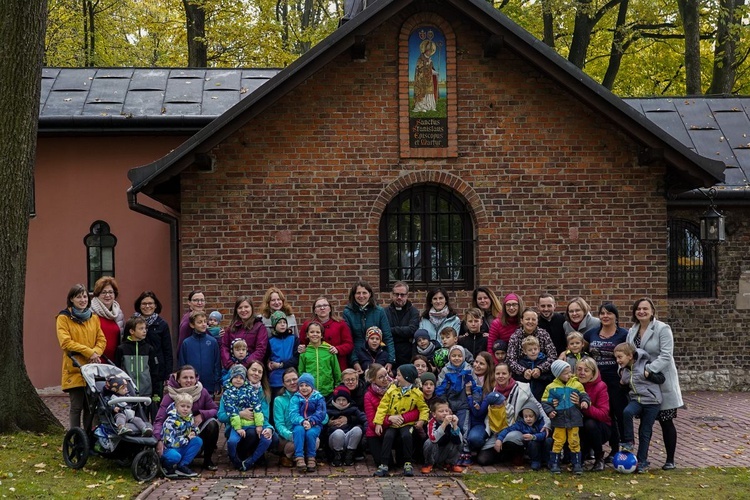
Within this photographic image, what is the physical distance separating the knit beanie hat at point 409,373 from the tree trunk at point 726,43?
14345mm

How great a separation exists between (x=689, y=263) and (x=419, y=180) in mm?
5405

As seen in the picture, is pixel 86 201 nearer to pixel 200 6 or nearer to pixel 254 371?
pixel 254 371

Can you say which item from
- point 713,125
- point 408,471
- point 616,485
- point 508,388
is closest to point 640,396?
point 616,485

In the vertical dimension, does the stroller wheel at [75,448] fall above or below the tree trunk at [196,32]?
below

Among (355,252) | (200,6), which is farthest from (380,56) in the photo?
(200,6)

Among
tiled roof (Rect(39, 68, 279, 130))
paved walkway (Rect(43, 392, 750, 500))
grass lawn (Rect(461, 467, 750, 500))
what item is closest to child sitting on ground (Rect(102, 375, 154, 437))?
paved walkway (Rect(43, 392, 750, 500))

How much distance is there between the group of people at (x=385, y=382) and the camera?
923 centimetres

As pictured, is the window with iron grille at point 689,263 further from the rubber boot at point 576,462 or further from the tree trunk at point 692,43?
the rubber boot at point 576,462

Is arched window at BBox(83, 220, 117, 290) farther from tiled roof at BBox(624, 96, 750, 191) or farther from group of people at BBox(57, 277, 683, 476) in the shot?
tiled roof at BBox(624, 96, 750, 191)

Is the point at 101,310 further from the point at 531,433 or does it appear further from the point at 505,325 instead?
the point at 531,433

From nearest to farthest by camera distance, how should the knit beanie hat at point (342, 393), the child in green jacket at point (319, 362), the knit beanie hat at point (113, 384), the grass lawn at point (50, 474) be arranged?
the grass lawn at point (50, 474) → the knit beanie hat at point (113, 384) → the knit beanie hat at point (342, 393) → the child in green jacket at point (319, 362)

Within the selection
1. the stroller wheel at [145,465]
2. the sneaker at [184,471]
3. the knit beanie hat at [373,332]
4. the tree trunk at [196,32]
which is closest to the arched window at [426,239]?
the knit beanie hat at [373,332]

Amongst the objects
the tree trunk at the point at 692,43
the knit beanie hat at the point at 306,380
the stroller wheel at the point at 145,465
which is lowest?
the stroller wheel at the point at 145,465

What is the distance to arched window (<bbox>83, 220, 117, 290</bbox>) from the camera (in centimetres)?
1530
